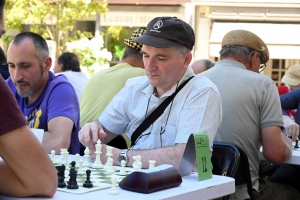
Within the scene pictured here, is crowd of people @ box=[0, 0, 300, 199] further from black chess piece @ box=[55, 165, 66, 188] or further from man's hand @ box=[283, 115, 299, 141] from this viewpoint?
black chess piece @ box=[55, 165, 66, 188]

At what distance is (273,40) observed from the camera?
577 inches

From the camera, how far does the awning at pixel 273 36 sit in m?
14.3

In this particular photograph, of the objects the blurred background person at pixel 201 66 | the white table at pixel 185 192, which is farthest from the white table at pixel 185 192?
the blurred background person at pixel 201 66

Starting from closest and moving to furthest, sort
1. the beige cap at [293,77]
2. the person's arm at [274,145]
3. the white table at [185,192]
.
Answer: the white table at [185,192], the person's arm at [274,145], the beige cap at [293,77]

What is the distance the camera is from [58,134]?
3906 millimetres

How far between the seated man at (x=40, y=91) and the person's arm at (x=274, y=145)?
4.13 ft

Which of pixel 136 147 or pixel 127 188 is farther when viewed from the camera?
pixel 136 147

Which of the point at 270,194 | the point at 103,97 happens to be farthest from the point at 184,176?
the point at 103,97

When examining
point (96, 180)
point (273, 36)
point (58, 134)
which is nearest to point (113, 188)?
point (96, 180)

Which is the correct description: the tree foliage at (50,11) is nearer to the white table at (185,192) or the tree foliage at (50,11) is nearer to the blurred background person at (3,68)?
the blurred background person at (3,68)

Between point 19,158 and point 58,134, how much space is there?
70.7 inches

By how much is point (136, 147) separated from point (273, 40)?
1169 centimetres

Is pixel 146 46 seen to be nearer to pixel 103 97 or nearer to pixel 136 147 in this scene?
pixel 136 147

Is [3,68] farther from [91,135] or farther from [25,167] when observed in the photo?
[25,167]
